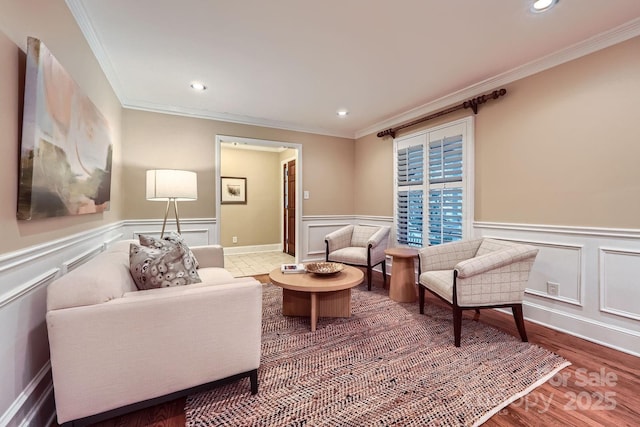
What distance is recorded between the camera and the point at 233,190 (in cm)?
596

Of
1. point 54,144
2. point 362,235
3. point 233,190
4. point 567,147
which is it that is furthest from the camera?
point 233,190

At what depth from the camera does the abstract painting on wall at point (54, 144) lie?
3.91 feet

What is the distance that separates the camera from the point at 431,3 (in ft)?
5.84

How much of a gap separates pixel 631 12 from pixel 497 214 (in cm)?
171

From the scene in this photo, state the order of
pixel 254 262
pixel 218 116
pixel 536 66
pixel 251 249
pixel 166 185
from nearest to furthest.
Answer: pixel 536 66
pixel 166 185
pixel 218 116
pixel 254 262
pixel 251 249

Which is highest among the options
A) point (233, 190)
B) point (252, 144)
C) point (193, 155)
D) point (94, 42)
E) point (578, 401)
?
point (94, 42)

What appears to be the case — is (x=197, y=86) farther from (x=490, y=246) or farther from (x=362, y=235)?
(x=490, y=246)

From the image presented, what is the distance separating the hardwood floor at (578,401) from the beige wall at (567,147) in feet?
3.27

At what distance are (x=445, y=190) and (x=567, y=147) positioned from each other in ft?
3.90

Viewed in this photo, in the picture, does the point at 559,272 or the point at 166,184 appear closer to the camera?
the point at 559,272

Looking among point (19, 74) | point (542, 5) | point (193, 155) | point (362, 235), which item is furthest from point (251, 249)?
point (542, 5)

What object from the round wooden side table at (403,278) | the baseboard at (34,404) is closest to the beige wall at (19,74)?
the baseboard at (34,404)

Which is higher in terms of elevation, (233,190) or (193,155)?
(193,155)

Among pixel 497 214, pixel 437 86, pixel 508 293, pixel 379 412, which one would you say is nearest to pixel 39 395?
pixel 379 412
